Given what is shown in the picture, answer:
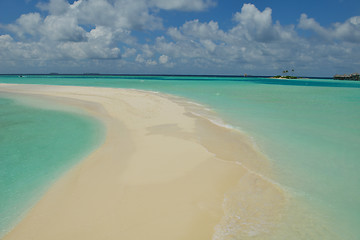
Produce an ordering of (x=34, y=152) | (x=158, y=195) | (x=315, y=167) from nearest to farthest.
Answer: (x=158, y=195), (x=315, y=167), (x=34, y=152)

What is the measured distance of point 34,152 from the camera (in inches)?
313

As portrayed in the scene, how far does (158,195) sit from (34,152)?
5865 mm

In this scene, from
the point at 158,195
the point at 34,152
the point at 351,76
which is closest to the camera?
the point at 158,195

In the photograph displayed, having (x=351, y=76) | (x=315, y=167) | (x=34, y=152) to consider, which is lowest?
(x=34, y=152)

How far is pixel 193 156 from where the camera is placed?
7020mm

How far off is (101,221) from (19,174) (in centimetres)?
386

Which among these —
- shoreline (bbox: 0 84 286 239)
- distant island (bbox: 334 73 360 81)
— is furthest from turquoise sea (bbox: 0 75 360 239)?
distant island (bbox: 334 73 360 81)

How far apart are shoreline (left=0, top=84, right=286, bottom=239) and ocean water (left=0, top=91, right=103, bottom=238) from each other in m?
0.42

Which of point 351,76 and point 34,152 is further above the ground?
point 351,76

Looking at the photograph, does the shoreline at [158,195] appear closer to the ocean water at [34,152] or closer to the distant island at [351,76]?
the ocean water at [34,152]

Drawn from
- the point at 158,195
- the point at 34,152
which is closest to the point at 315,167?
the point at 158,195

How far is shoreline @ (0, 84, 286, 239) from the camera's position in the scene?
12.8 feet

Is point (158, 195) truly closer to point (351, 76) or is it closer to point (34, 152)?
point (34, 152)

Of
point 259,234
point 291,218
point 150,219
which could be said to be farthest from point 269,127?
point 150,219
